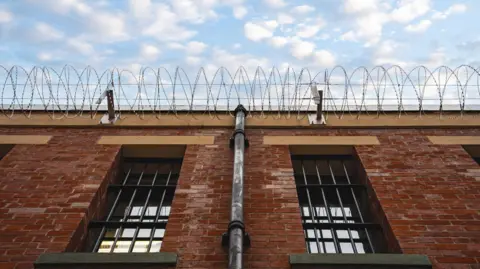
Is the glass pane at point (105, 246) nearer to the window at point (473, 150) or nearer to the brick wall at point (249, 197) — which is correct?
the brick wall at point (249, 197)

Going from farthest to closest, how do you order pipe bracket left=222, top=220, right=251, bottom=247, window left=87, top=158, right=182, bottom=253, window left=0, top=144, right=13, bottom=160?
window left=0, top=144, right=13, bottom=160 < window left=87, top=158, right=182, bottom=253 < pipe bracket left=222, top=220, right=251, bottom=247

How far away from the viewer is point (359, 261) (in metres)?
3.83

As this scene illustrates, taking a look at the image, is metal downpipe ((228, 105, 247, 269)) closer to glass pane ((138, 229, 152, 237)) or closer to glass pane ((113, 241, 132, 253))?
glass pane ((138, 229, 152, 237))

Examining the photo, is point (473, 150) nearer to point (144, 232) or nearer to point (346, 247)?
point (346, 247)

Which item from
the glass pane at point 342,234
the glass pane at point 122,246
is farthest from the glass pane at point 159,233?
the glass pane at point 342,234

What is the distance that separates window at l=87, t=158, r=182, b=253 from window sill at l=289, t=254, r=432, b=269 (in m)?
1.96

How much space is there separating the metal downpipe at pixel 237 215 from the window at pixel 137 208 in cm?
110

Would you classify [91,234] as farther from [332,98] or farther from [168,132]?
[332,98]

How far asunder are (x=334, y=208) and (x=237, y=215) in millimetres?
1889

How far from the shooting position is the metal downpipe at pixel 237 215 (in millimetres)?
3828

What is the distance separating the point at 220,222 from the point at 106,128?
11.8 feet

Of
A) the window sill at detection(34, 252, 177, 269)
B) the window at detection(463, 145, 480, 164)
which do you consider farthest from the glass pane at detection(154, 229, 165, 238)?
the window at detection(463, 145, 480, 164)

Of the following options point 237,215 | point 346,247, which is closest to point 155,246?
point 237,215

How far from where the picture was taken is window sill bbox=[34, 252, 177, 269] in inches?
152
